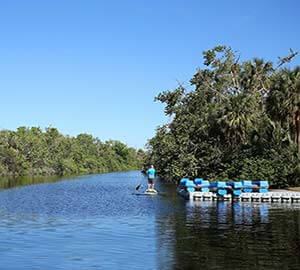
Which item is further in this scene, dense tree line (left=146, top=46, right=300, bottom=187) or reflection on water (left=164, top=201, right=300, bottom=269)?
dense tree line (left=146, top=46, right=300, bottom=187)

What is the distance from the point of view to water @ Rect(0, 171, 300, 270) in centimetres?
1377

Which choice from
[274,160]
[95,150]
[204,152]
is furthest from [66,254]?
[95,150]

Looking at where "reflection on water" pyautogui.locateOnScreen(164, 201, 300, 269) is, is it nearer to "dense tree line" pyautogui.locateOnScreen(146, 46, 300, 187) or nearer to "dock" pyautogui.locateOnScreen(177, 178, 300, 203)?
"dock" pyautogui.locateOnScreen(177, 178, 300, 203)

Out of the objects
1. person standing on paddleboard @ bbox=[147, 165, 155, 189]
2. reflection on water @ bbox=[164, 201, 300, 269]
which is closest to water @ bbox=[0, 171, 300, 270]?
reflection on water @ bbox=[164, 201, 300, 269]

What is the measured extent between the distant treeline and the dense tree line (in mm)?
53236

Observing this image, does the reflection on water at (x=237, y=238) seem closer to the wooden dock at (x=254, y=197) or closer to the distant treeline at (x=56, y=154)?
the wooden dock at (x=254, y=197)

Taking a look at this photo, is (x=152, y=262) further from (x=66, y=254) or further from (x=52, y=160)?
(x=52, y=160)

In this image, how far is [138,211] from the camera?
26938mm

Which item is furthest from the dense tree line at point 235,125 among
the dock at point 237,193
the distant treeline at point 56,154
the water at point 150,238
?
the distant treeline at point 56,154

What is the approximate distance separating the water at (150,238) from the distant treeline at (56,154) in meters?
76.1

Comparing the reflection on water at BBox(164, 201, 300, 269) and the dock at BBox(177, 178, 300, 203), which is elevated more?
the dock at BBox(177, 178, 300, 203)

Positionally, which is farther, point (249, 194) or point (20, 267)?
point (249, 194)

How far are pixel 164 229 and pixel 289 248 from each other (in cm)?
555

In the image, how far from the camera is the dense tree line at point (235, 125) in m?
41.2
